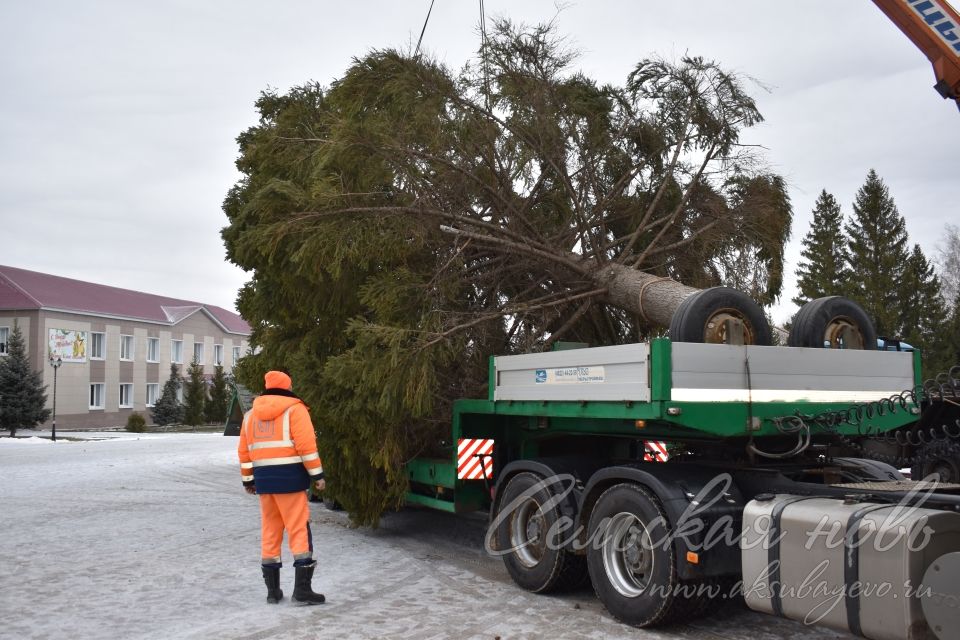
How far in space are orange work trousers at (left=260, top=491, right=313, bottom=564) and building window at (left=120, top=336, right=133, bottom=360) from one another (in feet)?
158

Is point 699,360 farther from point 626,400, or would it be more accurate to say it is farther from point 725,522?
point 725,522

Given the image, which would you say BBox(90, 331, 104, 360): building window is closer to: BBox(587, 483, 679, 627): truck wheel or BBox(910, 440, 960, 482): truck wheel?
BBox(910, 440, 960, 482): truck wheel

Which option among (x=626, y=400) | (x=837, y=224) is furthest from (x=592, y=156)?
Answer: (x=837, y=224)

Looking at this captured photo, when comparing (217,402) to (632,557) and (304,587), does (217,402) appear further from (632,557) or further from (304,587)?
(632,557)

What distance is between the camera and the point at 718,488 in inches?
233

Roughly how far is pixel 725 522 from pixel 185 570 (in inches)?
188

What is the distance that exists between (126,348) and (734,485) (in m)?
50.8

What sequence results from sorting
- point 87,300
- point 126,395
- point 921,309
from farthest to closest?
point 126,395 < point 87,300 < point 921,309

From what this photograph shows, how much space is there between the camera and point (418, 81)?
9383mm

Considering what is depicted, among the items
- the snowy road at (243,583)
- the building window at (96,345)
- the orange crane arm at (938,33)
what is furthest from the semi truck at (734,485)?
the building window at (96,345)

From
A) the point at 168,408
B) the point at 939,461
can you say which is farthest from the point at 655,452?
the point at 168,408

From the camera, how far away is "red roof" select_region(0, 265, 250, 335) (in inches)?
1799

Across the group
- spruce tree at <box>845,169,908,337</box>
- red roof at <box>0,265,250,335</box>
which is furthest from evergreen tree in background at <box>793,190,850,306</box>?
red roof at <box>0,265,250,335</box>

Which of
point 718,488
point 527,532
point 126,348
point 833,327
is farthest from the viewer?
point 126,348
